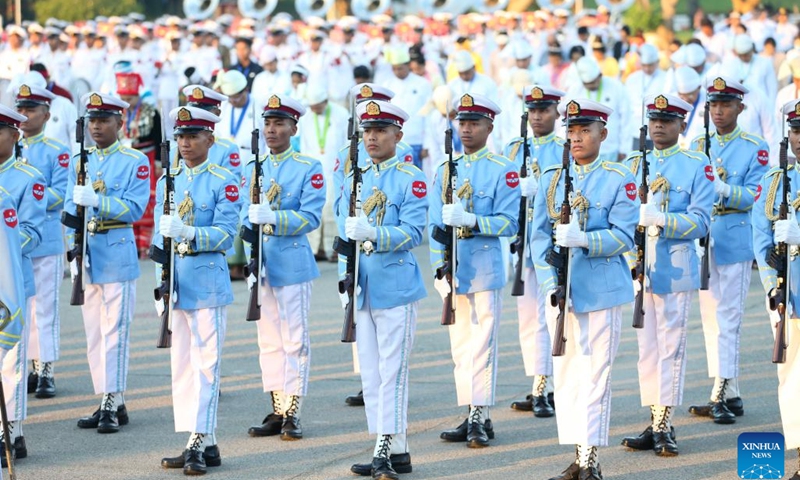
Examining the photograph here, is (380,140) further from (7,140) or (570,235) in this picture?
(7,140)

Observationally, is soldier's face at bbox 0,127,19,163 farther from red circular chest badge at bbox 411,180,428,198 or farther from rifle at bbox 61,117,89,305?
red circular chest badge at bbox 411,180,428,198

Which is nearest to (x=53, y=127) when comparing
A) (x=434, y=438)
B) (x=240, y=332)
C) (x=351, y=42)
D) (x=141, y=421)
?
(x=240, y=332)

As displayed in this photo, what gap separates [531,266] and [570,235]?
2.62 m

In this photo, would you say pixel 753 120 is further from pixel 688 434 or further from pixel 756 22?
pixel 756 22

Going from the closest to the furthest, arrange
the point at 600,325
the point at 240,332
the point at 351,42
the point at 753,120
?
the point at 600,325 → the point at 240,332 → the point at 753,120 → the point at 351,42

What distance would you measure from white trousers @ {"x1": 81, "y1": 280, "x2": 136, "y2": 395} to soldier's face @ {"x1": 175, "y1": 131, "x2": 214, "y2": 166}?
143cm

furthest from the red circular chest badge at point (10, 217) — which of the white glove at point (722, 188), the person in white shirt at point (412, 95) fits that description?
the person in white shirt at point (412, 95)

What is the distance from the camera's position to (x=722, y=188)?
9.92 m

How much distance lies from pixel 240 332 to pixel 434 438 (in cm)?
402

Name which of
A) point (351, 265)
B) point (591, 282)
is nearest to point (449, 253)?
point (351, 265)

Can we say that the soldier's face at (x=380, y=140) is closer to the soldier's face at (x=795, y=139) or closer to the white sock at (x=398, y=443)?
the white sock at (x=398, y=443)

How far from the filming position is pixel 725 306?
10.1 metres

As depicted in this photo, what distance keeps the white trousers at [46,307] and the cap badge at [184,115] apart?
225 cm

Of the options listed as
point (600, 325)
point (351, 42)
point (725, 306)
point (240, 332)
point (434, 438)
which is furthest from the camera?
point (351, 42)
